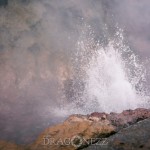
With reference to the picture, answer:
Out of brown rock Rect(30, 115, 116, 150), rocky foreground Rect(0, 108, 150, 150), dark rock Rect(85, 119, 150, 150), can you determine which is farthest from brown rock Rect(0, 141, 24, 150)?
dark rock Rect(85, 119, 150, 150)

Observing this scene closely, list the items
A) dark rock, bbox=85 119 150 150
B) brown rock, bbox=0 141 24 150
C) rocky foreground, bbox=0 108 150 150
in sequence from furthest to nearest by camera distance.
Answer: brown rock, bbox=0 141 24 150 < rocky foreground, bbox=0 108 150 150 < dark rock, bbox=85 119 150 150

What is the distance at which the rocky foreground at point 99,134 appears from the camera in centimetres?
1230

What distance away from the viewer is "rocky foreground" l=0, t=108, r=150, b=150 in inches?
484

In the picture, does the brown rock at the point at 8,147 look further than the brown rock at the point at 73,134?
Yes

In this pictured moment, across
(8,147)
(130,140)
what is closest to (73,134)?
(130,140)

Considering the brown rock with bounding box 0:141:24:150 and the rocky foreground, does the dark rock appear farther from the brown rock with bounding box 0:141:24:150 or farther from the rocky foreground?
the brown rock with bounding box 0:141:24:150

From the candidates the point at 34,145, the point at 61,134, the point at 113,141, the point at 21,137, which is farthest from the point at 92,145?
the point at 21,137

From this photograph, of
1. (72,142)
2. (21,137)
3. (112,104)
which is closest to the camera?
(72,142)

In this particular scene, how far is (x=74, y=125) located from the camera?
1512 centimetres

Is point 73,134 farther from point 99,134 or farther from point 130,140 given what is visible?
point 130,140

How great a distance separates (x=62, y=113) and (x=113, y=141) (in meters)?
15.2

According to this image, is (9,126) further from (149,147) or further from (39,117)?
(149,147)

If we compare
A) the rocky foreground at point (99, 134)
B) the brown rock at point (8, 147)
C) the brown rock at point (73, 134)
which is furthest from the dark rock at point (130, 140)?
the brown rock at point (8, 147)

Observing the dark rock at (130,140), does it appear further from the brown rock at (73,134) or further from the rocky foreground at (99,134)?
the brown rock at (73,134)
